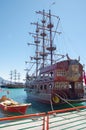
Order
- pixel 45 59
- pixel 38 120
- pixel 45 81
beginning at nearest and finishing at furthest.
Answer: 1. pixel 38 120
2. pixel 45 81
3. pixel 45 59

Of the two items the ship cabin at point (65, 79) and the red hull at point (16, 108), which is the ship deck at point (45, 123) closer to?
the red hull at point (16, 108)

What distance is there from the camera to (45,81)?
3033 centimetres

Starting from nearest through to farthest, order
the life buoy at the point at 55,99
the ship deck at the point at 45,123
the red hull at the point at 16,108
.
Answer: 1. the ship deck at the point at 45,123
2. the red hull at the point at 16,108
3. the life buoy at the point at 55,99

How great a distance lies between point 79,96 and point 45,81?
5.82 m

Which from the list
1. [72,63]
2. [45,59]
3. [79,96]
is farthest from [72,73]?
[45,59]

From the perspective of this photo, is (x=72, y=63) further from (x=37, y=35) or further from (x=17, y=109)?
(x=37, y=35)

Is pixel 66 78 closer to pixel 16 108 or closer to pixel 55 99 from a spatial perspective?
pixel 55 99

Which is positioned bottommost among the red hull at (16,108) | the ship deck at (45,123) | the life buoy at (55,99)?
the red hull at (16,108)

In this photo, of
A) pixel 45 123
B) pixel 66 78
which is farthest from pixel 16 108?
pixel 45 123

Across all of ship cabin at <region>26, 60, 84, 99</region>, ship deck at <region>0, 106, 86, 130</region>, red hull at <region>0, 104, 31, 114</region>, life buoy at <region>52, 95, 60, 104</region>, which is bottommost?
red hull at <region>0, 104, 31, 114</region>

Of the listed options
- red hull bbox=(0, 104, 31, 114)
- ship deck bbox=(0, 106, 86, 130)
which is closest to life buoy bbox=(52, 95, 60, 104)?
red hull bbox=(0, 104, 31, 114)

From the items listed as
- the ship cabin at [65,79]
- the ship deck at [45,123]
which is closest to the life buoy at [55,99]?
the ship cabin at [65,79]

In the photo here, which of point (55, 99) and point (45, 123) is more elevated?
point (45, 123)

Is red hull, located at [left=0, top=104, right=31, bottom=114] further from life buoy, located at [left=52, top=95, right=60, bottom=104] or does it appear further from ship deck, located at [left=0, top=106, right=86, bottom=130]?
ship deck, located at [left=0, top=106, right=86, bottom=130]
